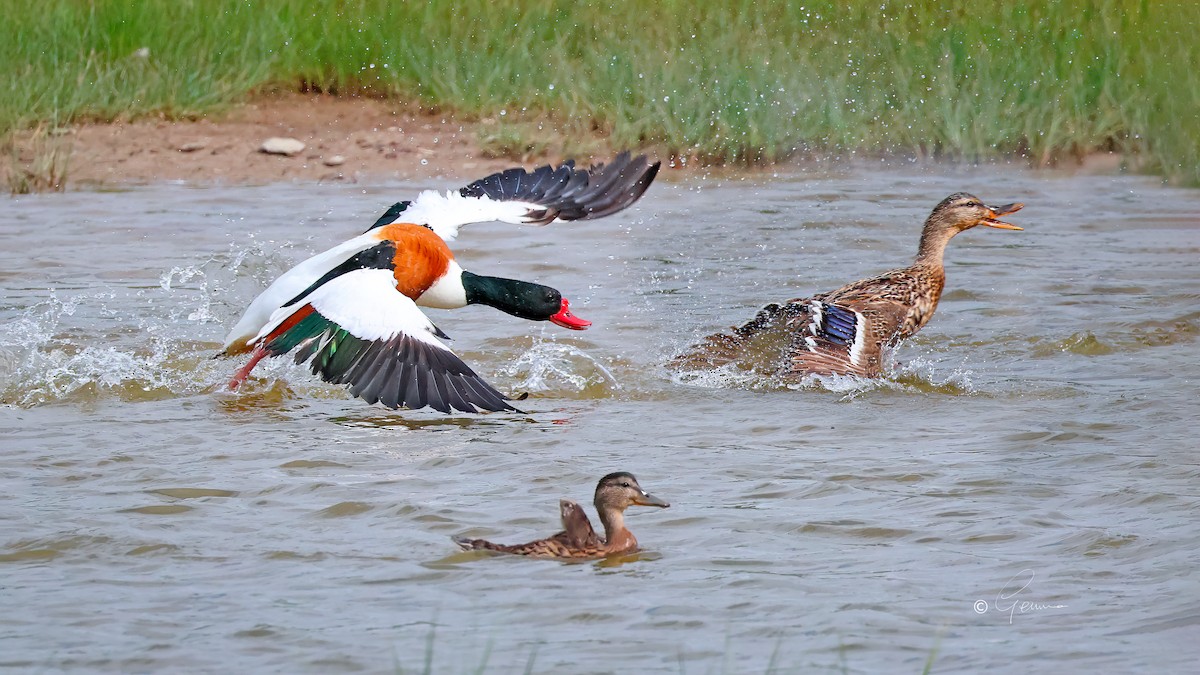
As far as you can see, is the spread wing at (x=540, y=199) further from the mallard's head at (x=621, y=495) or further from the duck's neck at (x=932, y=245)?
the mallard's head at (x=621, y=495)

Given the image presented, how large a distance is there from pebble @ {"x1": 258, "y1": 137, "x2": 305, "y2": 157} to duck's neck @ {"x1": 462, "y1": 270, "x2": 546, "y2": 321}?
530 centimetres

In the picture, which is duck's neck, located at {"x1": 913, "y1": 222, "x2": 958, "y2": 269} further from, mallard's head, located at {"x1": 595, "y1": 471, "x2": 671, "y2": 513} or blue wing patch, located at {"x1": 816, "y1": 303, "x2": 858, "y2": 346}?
mallard's head, located at {"x1": 595, "y1": 471, "x2": 671, "y2": 513}

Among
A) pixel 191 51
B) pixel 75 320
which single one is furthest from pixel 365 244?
pixel 191 51

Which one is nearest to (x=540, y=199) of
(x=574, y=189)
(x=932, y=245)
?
(x=574, y=189)

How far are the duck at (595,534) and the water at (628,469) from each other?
0.19 feet

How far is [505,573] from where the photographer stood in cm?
457

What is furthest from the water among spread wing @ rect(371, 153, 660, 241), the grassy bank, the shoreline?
the grassy bank

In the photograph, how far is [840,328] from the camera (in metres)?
7.21

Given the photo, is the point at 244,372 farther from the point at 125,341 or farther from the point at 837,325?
the point at 837,325

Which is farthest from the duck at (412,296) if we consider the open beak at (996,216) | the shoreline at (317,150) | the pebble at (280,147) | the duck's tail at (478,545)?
the pebble at (280,147)

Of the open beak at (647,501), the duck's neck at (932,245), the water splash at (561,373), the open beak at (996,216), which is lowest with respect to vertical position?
the water splash at (561,373)

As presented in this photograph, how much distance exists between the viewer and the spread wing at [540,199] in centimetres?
780

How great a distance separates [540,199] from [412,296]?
786 mm

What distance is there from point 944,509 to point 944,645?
3.82 ft
